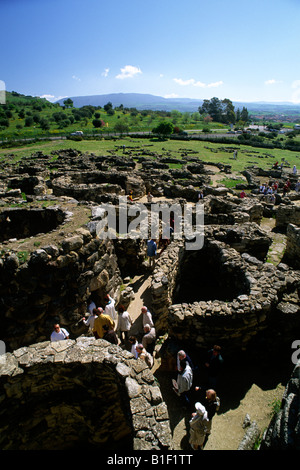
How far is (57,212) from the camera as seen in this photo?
41.5ft

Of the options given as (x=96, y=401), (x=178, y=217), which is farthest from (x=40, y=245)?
(x=178, y=217)

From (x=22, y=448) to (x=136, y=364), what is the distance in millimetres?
3318

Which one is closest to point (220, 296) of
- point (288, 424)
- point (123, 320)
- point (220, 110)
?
point (123, 320)

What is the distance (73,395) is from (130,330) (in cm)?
374

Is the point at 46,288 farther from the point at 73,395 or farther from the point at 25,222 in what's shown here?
the point at 25,222

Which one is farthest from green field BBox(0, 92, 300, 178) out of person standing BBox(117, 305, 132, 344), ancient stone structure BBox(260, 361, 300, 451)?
ancient stone structure BBox(260, 361, 300, 451)

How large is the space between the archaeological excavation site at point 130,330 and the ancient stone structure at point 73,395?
23mm

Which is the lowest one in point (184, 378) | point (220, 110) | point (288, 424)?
point (184, 378)

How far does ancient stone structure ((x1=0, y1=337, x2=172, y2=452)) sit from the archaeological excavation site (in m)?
0.02

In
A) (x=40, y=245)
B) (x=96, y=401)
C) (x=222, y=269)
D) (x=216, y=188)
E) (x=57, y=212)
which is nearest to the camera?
(x=96, y=401)

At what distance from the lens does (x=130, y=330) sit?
9461mm

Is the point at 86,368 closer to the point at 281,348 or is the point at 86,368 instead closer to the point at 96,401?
the point at 96,401

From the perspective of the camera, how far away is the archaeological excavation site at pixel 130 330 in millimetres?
5305

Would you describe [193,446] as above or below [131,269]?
below
